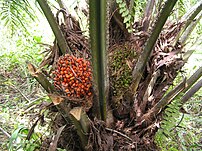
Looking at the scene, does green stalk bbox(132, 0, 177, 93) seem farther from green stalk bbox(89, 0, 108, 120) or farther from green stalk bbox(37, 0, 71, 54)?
green stalk bbox(37, 0, 71, 54)

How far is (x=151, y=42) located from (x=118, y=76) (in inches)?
10.3

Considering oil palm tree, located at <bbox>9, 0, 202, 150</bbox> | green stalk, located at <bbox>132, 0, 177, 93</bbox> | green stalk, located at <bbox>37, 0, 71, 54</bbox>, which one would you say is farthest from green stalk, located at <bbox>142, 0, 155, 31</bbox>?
green stalk, located at <bbox>37, 0, 71, 54</bbox>

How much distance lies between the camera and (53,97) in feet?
3.35

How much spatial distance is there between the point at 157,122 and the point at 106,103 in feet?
1.00

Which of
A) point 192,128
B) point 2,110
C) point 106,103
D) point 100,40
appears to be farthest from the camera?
point 2,110

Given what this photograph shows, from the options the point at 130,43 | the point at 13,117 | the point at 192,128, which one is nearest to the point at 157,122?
the point at 130,43

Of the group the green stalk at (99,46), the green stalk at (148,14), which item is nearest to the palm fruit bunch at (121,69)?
the green stalk at (99,46)

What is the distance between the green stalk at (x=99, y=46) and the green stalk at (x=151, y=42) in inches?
7.4

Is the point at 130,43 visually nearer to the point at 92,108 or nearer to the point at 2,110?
the point at 92,108

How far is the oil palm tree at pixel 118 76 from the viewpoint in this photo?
112 centimetres

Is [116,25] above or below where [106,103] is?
above

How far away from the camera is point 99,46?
1018mm

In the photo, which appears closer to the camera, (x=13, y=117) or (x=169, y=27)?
(x=169, y=27)

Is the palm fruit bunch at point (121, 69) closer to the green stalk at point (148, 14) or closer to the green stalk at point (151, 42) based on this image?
the green stalk at point (151, 42)
